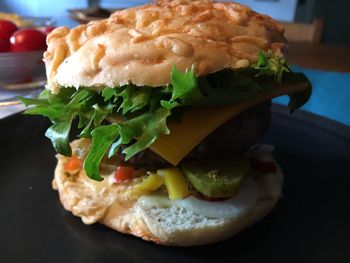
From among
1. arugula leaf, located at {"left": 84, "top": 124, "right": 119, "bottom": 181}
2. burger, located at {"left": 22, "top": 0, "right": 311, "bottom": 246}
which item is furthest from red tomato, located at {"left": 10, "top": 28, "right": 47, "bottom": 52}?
arugula leaf, located at {"left": 84, "top": 124, "right": 119, "bottom": 181}

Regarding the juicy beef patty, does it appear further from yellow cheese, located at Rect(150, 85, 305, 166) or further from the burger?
yellow cheese, located at Rect(150, 85, 305, 166)

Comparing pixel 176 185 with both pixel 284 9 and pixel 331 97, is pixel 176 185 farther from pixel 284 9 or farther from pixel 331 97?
pixel 284 9

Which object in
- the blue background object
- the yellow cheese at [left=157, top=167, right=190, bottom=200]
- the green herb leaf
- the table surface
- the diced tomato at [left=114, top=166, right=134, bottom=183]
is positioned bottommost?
the table surface

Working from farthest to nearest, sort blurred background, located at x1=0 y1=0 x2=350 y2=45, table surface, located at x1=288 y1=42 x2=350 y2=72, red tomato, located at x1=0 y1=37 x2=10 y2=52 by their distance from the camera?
blurred background, located at x1=0 y1=0 x2=350 y2=45 → table surface, located at x1=288 y1=42 x2=350 y2=72 → red tomato, located at x1=0 y1=37 x2=10 y2=52

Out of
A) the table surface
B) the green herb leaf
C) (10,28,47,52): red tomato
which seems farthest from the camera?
the table surface

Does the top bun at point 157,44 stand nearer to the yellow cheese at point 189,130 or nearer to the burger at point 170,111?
the burger at point 170,111

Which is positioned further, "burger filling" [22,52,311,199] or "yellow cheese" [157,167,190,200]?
"yellow cheese" [157,167,190,200]

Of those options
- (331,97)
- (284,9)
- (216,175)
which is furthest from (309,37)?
(216,175)

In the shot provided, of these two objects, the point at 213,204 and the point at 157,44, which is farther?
the point at 213,204
